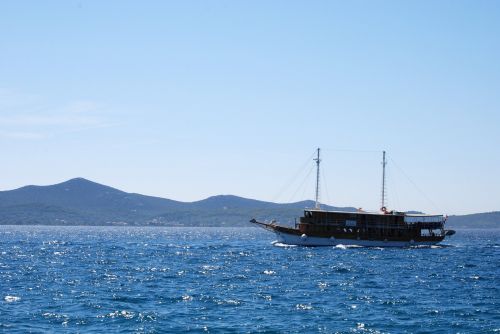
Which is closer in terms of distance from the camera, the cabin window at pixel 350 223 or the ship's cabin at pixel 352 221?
the ship's cabin at pixel 352 221

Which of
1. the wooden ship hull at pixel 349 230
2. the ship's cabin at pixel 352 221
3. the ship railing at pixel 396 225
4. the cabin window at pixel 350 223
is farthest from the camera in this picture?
the cabin window at pixel 350 223

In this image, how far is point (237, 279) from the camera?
194 feet

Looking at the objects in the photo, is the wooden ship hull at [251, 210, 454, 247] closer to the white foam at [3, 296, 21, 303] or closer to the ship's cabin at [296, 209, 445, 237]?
the ship's cabin at [296, 209, 445, 237]

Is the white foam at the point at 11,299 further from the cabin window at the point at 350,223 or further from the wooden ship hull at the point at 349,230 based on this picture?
the cabin window at the point at 350,223

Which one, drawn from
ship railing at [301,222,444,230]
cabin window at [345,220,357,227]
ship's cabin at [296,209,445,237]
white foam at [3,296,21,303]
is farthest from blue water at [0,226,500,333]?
cabin window at [345,220,357,227]

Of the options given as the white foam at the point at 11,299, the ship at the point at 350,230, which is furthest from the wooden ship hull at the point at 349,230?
the white foam at the point at 11,299

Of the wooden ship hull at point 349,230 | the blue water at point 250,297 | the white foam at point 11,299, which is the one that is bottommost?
the white foam at point 11,299

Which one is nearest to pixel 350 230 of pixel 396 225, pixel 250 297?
pixel 396 225

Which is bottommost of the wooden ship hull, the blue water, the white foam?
the white foam

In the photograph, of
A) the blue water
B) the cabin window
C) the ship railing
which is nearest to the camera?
the blue water

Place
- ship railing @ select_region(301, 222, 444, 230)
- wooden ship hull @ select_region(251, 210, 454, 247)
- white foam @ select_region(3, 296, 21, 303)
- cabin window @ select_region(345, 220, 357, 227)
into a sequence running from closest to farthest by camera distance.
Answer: white foam @ select_region(3, 296, 21, 303), wooden ship hull @ select_region(251, 210, 454, 247), ship railing @ select_region(301, 222, 444, 230), cabin window @ select_region(345, 220, 357, 227)

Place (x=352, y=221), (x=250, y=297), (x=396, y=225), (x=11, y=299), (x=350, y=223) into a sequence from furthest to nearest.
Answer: (x=396, y=225), (x=350, y=223), (x=352, y=221), (x=250, y=297), (x=11, y=299)

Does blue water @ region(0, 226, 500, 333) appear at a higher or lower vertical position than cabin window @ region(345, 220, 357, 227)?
lower

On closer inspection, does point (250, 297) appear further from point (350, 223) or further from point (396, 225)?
point (396, 225)
